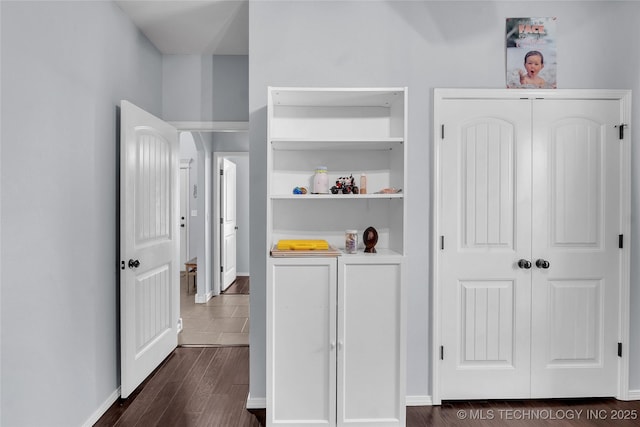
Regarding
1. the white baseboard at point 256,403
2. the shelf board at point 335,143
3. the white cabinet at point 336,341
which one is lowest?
the white baseboard at point 256,403

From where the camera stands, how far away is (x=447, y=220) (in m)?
2.56

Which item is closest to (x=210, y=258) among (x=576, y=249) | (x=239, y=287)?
(x=239, y=287)

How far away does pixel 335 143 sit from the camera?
89.9 inches

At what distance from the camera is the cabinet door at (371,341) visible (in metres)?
2.18

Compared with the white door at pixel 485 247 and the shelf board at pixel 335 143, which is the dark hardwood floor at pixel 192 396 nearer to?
the white door at pixel 485 247

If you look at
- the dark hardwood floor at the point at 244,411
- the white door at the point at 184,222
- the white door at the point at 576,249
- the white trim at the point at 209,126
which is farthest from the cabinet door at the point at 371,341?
the white door at the point at 184,222

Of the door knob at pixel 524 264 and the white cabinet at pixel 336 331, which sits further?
the door knob at pixel 524 264

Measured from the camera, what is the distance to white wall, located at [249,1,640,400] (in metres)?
2.51

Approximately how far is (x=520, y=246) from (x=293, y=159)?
1610mm

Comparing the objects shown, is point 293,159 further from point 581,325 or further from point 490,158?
point 581,325

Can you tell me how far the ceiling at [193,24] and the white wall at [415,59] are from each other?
41 centimetres

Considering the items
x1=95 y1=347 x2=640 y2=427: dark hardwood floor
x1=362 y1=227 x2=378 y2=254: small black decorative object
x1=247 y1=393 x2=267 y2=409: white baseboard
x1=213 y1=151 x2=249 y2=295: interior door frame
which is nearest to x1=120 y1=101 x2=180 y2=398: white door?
x1=95 y1=347 x2=640 y2=427: dark hardwood floor

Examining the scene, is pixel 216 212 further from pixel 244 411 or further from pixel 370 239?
Result: pixel 370 239

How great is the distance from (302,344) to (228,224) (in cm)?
394
